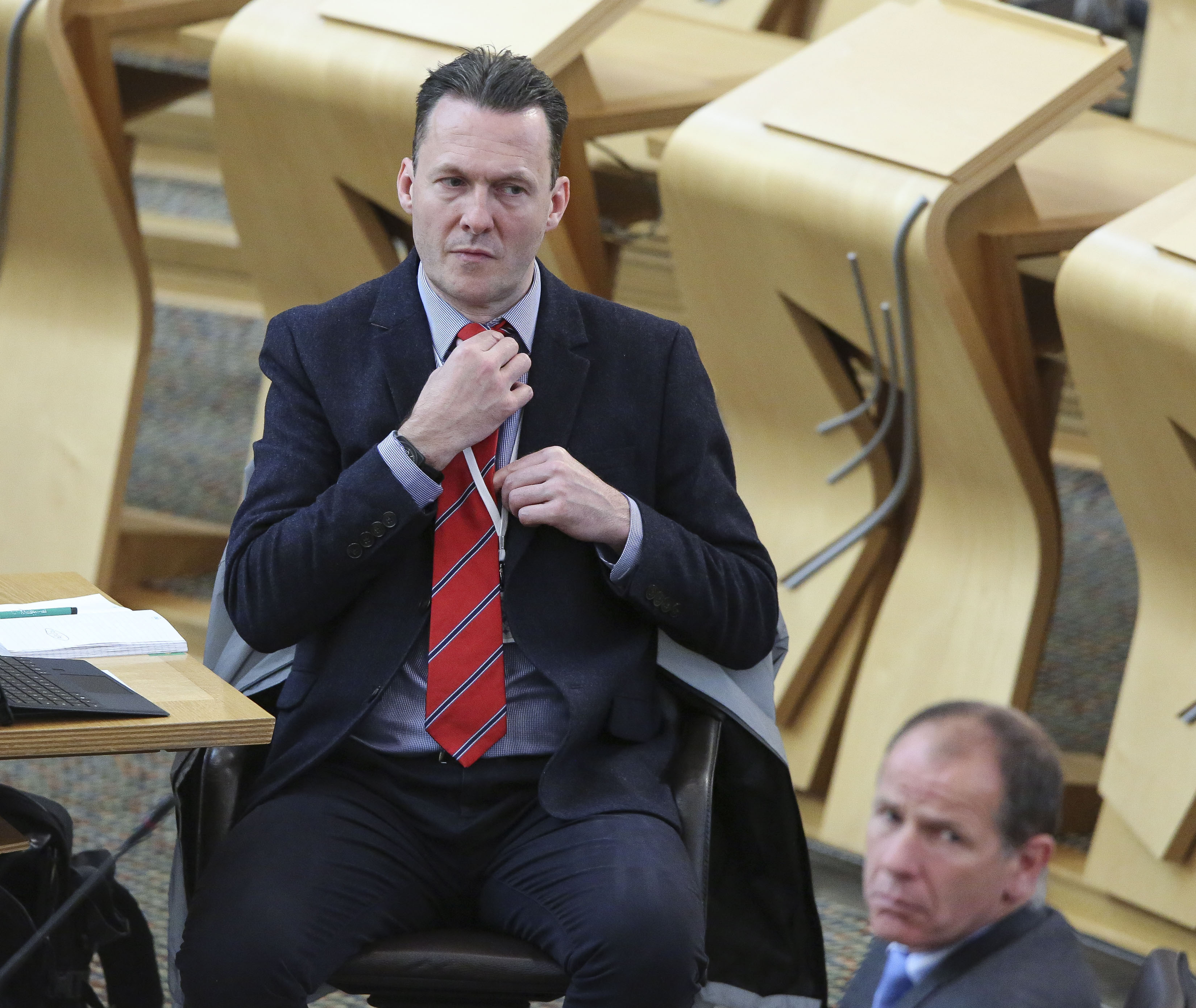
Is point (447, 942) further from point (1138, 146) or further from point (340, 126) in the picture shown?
point (1138, 146)

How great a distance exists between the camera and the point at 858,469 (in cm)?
321

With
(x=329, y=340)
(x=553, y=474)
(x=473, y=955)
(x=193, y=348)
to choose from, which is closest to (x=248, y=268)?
(x=329, y=340)

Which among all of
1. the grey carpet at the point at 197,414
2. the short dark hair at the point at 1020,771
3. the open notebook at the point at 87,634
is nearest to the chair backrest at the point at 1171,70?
the grey carpet at the point at 197,414

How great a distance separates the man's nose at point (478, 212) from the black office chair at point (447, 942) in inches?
23.1

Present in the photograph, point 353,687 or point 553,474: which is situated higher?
point 553,474

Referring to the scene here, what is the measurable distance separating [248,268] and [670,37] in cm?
110

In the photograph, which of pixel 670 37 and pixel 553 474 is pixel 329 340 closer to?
pixel 553 474

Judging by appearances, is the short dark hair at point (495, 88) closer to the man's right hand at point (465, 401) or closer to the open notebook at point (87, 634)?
the man's right hand at point (465, 401)

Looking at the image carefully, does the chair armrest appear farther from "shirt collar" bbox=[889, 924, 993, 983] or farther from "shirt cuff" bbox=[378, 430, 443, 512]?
"shirt collar" bbox=[889, 924, 993, 983]

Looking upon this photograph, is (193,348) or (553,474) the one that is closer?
(553,474)

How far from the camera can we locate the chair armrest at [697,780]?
2025mm

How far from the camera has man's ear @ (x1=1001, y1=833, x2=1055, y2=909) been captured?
139 centimetres

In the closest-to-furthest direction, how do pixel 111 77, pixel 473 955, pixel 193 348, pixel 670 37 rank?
pixel 473 955, pixel 111 77, pixel 670 37, pixel 193 348

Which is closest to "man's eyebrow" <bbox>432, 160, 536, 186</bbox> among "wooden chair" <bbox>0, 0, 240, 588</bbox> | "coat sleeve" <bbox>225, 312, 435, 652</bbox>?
"coat sleeve" <bbox>225, 312, 435, 652</bbox>
